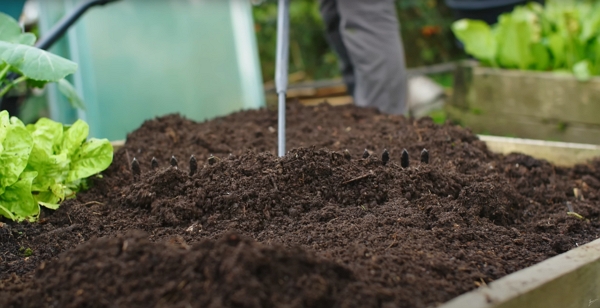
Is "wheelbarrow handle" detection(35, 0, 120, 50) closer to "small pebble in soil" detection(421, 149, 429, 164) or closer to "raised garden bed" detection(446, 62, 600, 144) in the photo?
"small pebble in soil" detection(421, 149, 429, 164)

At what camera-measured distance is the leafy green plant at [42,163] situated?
1.76 meters

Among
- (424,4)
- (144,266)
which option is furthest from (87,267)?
(424,4)

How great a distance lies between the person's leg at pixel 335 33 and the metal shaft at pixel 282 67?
2.89 feet

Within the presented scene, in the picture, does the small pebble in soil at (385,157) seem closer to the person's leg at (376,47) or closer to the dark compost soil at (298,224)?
the dark compost soil at (298,224)

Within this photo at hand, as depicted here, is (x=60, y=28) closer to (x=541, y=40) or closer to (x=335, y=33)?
(x=335, y=33)

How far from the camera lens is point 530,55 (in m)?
3.56

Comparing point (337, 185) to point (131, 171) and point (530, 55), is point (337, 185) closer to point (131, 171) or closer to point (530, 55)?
point (131, 171)

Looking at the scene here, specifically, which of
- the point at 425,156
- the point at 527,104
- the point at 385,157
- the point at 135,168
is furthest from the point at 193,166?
the point at 527,104

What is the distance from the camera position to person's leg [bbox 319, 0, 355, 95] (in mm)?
3434

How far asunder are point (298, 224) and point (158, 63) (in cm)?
213

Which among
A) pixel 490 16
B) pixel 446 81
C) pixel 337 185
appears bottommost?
pixel 446 81

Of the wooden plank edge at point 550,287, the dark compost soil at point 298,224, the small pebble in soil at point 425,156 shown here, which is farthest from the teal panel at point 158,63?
the wooden plank edge at point 550,287

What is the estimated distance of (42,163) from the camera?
1.89 m

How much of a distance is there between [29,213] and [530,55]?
288 cm
